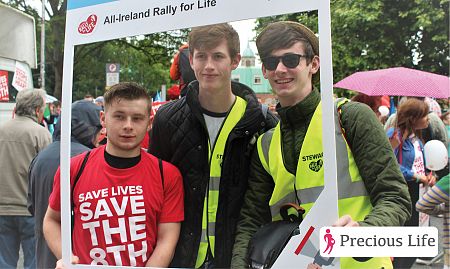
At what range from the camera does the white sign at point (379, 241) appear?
1.44m

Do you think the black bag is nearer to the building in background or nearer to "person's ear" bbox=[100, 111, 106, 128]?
the building in background

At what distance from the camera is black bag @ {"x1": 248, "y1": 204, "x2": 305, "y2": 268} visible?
5.17 feet

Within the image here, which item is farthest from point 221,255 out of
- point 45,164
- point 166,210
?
point 45,164

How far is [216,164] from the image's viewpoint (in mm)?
1696

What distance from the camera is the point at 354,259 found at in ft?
4.99

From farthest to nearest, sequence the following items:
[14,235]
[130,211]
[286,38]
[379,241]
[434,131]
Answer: [14,235] < [434,131] < [130,211] < [286,38] < [379,241]

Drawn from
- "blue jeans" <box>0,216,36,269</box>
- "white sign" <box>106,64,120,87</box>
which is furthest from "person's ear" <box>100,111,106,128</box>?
"blue jeans" <box>0,216,36,269</box>

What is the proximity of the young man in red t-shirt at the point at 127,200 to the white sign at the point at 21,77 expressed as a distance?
0.70 m

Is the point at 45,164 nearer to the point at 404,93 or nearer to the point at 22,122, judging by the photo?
the point at 22,122

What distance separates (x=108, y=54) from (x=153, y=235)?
590 mm

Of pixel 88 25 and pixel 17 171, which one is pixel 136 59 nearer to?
pixel 88 25

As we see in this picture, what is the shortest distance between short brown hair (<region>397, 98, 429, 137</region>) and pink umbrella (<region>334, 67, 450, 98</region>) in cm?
35

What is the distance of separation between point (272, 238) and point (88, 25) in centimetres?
90

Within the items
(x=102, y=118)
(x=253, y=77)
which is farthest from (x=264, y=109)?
(x=102, y=118)
